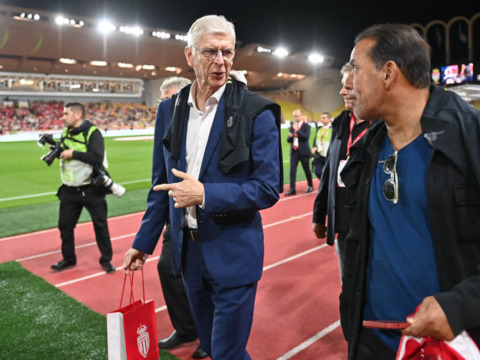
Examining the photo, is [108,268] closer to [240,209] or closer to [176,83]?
[176,83]

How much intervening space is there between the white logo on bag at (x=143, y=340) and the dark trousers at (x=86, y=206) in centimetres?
373

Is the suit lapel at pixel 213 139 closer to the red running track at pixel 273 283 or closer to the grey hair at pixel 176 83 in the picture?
the grey hair at pixel 176 83

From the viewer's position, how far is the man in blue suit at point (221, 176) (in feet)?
7.29

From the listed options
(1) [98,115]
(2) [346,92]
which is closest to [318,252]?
(2) [346,92]

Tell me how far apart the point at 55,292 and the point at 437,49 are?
→ 57841mm

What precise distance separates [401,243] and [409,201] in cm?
17

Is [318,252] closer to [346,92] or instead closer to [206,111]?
[346,92]

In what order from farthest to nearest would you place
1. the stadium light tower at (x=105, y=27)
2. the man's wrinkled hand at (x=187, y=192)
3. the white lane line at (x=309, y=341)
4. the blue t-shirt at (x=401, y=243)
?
the stadium light tower at (x=105, y=27) → the white lane line at (x=309, y=341) → the man's wrinkled hand at (x=187, y=192) → the blue t-shirt at (x=401, y=243)

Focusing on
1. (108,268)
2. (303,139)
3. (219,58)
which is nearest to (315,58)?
(303,139)

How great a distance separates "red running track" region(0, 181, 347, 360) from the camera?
13.2ft

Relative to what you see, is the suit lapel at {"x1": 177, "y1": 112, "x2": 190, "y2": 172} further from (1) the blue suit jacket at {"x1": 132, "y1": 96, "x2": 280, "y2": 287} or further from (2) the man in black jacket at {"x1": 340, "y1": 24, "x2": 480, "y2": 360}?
(2) the man in black jacket at {"x1": 340, "y1": 24, "x2": 480, "y2": 360}

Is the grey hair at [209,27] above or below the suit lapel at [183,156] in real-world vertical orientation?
above

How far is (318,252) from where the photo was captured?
673cm

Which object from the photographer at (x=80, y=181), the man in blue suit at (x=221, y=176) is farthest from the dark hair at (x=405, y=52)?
the photographer at (x=80, y=181)
